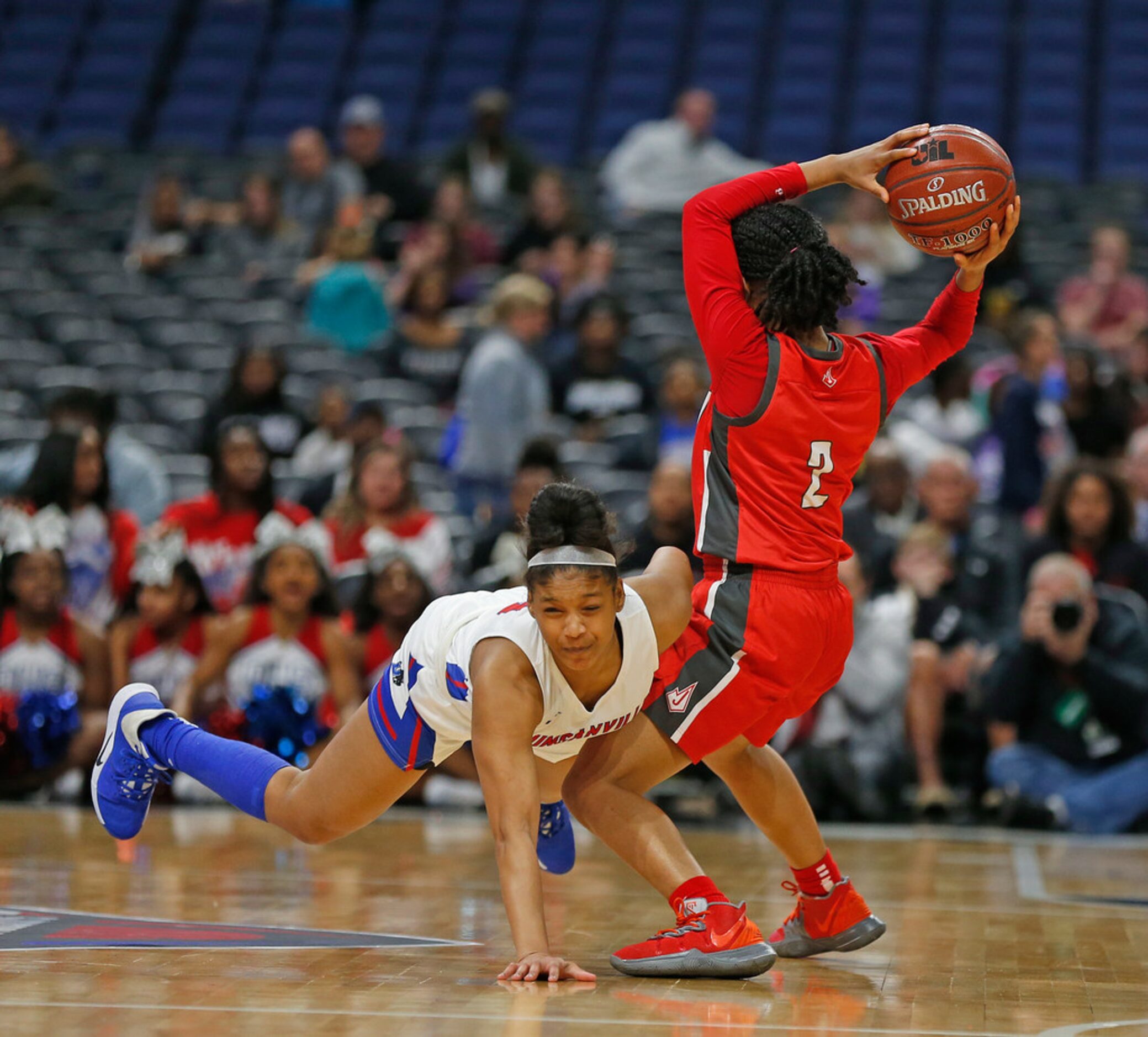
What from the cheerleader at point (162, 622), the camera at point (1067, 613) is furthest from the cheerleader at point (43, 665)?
the camera at point (1067, 613)

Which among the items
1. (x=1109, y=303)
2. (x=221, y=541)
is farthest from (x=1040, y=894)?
(x=1109, y=303)

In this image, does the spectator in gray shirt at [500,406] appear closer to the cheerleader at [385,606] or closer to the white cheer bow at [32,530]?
the cheerleader at [385,606]

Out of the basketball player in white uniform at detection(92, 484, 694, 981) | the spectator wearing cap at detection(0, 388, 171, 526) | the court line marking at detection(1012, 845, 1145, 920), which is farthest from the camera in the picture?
the spectator wearing cap at detection(0, 388, 171, 526)

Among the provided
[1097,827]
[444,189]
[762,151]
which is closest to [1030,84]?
[762,151]

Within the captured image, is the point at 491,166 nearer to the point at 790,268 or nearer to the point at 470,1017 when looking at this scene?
the point at 790,268

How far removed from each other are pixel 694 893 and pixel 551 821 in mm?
589

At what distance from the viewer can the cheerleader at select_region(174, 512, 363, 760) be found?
6797mm

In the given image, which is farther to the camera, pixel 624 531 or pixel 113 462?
pixel 113 462

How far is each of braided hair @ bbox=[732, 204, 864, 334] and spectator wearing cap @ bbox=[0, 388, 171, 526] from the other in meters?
4.58

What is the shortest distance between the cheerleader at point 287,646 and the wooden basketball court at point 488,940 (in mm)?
760

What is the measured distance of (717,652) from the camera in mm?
3469

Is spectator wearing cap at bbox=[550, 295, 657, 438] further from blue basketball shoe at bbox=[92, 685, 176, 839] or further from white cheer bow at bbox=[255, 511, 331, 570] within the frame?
blue basketball shoe at bbox=[92, 685, 176, 839]

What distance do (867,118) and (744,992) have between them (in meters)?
10.5

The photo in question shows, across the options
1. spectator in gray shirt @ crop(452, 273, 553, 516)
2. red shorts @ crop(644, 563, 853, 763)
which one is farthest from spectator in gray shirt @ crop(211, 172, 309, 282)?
red shorts @ crop(644, 563, 853, 763)
